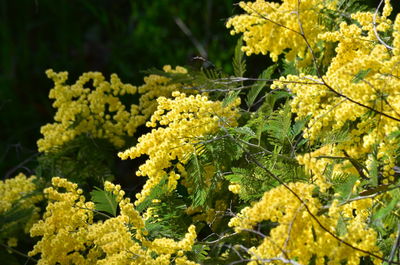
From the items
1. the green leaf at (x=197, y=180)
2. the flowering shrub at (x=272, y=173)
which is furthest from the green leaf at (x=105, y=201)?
the green leaf at (x=197, y=180)

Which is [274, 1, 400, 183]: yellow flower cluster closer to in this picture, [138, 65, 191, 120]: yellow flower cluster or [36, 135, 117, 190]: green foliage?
[138, 65, 191, 120]: yellow flower cluster

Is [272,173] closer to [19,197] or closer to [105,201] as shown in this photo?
[105,201]

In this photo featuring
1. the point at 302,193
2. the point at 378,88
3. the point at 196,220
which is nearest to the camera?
the point at 302,193

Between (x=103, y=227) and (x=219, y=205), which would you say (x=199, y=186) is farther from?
(x=103, y=227)

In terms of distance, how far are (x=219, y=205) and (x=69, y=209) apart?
598 millimetres

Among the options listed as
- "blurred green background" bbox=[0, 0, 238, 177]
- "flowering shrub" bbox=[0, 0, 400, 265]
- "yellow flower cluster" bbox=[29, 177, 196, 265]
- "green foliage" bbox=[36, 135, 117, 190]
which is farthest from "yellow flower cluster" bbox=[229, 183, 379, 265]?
"blurred green background" bbox=[0, 0, 238, 177]

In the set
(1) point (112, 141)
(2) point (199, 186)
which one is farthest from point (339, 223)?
(1) point (112, 141)

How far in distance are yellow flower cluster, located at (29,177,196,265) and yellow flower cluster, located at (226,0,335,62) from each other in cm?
85

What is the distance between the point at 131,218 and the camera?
2.19 meters

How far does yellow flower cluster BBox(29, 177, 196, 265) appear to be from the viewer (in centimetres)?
201

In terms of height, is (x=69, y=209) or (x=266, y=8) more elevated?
(x=266, y=8)

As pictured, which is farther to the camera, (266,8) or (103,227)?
(266,8)

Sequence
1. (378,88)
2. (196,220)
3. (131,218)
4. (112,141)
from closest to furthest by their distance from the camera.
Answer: (378,88) < (131,218) < (196,220) < (112,141)

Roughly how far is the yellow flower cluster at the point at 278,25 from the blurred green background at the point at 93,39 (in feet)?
10.8
